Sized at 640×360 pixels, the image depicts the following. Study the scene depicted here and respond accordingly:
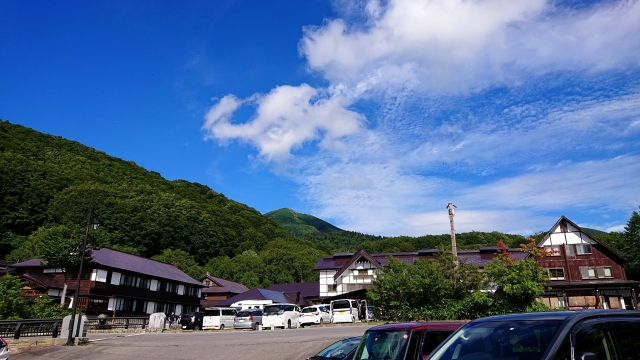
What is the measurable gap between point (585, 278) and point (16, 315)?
160 feet

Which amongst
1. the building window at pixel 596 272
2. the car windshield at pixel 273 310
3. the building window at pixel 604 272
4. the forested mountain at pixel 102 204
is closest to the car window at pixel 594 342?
the car windshield at pixel 273 310

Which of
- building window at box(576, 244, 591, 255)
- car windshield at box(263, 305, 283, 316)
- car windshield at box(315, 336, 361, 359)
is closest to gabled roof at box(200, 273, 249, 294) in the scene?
car windshield at box(263, 305, 283, 316)

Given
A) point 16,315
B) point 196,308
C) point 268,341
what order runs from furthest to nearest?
1. point 196,308
2. point 16,315
3. point 268,341

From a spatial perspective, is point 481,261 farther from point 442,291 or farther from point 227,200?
point 227,200

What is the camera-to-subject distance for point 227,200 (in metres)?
144

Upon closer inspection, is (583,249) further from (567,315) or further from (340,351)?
(567,315)

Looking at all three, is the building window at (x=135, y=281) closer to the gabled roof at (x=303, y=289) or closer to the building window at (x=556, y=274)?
the gabled roof at (x=303, y=289)

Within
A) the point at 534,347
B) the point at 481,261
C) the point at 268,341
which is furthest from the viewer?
the point at 481,261

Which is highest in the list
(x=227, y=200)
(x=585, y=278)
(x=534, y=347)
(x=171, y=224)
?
(x=227, y=200)

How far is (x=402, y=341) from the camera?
719 cm

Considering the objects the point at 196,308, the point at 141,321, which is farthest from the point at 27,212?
the point at 141,321

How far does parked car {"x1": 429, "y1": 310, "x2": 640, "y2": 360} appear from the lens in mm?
3939

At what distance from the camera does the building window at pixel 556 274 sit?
4372 cm

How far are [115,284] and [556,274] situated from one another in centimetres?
4595
